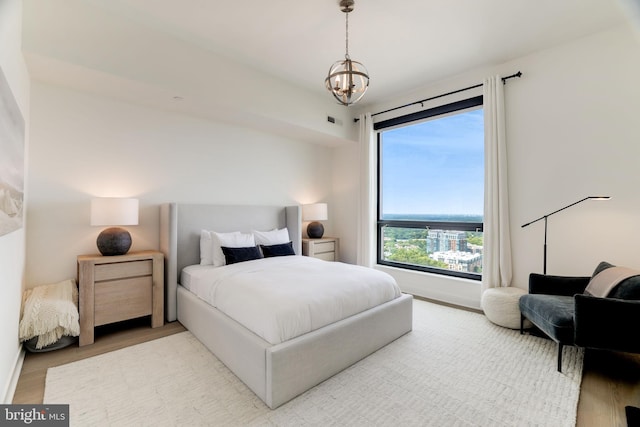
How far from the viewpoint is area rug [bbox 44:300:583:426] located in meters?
1.75

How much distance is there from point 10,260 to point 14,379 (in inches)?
34.4

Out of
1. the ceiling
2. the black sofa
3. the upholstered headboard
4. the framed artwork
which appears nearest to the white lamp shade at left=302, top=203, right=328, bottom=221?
the upholstered headboard

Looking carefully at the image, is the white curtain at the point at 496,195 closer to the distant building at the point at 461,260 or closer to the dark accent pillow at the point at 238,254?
the distant building at the point at 461,260

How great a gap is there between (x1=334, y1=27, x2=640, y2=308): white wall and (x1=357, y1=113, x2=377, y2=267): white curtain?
63.5 inches

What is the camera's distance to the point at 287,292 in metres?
2.23

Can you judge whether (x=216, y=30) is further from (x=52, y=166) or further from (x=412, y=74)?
(x=412, y=74)

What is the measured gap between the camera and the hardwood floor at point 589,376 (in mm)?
1796

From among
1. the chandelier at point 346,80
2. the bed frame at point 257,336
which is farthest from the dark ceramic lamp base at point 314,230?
the chandelier at point 346,80

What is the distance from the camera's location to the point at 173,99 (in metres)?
3.22

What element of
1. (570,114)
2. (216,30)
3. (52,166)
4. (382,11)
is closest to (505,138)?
(570,114)

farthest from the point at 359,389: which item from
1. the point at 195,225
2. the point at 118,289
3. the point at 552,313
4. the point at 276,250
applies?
the point at 195,225

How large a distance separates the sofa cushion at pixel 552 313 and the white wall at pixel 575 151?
72 centimetres

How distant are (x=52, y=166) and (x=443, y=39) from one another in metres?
4.22

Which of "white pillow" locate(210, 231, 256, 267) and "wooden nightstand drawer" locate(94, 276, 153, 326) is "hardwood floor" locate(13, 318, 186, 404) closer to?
"wooden nightstand drawer" locate(94, 276, 153, 326)
